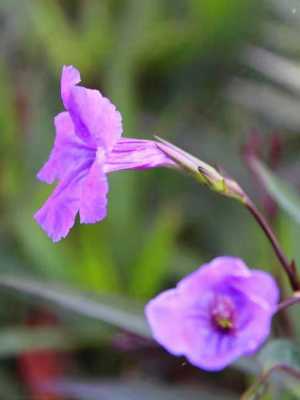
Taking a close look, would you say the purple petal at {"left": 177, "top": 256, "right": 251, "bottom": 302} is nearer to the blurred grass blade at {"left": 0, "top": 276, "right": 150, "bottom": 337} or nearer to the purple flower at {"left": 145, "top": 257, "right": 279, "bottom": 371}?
the purple flower at {"left": 145, "top": 257, "right": 279, "bottom": 371}

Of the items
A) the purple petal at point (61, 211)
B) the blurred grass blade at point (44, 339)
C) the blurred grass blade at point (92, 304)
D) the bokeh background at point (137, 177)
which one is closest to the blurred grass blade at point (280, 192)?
the bokeh background at point (137, 177)

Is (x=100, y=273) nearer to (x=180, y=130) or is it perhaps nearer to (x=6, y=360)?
(x=6, y=360)

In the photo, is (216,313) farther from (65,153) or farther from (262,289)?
(65,153)

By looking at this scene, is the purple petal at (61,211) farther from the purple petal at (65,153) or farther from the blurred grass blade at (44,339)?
the blurred grass blade at (44,339)

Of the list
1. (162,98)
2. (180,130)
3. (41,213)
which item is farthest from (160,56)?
(41,213)

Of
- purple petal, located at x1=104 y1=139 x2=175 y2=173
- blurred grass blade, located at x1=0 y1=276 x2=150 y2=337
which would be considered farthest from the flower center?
blurred grass blade, located at x1=0 y1=276 x2=150 y2=337
